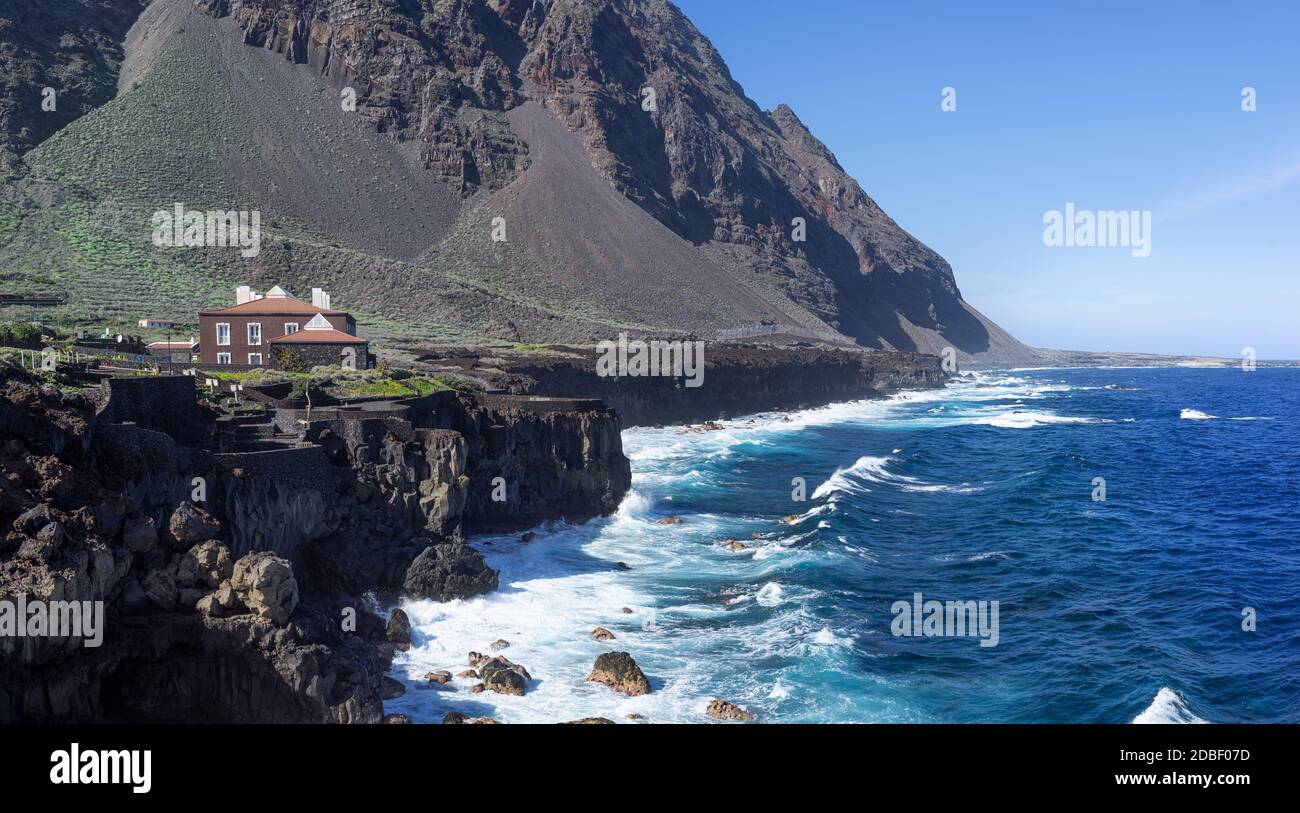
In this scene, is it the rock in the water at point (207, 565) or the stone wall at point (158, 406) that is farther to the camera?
the stone wall at point (158, 406)

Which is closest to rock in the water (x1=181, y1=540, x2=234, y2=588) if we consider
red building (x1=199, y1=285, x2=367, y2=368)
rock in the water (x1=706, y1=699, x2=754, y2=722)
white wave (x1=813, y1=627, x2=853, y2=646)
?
rock in the water (x1=706, y1=699, x2=754, y2=722)

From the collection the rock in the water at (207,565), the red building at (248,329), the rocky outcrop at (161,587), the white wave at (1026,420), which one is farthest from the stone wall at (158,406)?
the white wave at (1026,420)

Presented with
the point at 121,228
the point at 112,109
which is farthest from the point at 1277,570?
the point at 112,109

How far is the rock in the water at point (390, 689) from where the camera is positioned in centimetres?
2417

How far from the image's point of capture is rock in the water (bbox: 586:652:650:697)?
25.2 metres

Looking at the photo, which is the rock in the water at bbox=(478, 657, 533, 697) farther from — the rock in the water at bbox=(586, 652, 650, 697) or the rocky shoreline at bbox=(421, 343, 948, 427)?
the rocky shoreline at bbox=(421, 343, 948, 427)

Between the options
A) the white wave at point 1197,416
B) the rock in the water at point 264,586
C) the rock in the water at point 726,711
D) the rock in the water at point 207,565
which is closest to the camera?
the rock in the water at point 264,586

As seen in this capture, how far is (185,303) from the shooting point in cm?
9575

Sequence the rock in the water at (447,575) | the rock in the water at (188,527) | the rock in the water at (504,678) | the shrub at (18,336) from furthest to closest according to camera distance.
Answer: the shrub at (18,336), the rock in the water at (447,575), the rock in the water at (504,678), the rock in the water at (188,527)

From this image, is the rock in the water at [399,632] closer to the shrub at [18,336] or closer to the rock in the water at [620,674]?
the rock in the water at [620,674]

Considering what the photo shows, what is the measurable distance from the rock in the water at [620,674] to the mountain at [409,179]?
75153 mm

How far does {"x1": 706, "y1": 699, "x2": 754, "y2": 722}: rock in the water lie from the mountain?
7835cm

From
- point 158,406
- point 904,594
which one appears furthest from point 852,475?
point 158,406
